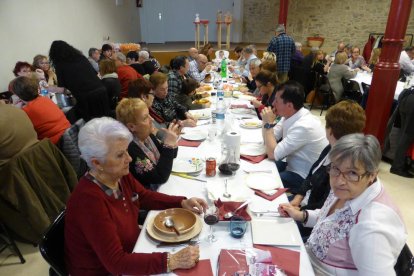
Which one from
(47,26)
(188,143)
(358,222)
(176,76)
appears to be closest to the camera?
(358,222)

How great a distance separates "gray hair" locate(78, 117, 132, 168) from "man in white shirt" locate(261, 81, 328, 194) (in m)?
1.32

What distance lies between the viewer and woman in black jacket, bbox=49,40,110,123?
384 cm

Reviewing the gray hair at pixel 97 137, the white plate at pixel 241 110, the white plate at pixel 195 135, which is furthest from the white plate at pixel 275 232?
the white plate at pixel 241 110

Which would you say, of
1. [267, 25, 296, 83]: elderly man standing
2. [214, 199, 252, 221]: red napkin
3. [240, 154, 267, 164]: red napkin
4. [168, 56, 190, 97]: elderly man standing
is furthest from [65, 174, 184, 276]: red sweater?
[267, 25, 296, 83]: elderly man standing

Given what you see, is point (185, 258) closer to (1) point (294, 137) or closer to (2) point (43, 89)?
(1) point (294, 137)

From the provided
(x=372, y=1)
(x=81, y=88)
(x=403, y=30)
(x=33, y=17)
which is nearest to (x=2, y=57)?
(x=33, y=17)

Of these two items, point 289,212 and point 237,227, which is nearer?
point 237,227

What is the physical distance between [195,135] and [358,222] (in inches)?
70.1

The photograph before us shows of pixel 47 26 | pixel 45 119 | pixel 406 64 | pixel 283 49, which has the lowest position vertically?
pixel 45 119

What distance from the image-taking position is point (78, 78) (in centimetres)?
387

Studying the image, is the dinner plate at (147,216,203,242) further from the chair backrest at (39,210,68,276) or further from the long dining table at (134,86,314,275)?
the chair backrest at (39,210,68,276)

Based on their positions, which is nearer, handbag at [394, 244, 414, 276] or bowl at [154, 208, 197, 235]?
handbag at [394, 244, 414, 276]

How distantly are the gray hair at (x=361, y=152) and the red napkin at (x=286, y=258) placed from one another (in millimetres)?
456

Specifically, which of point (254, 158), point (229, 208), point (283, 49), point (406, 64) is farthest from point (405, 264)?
point (406, 64)
